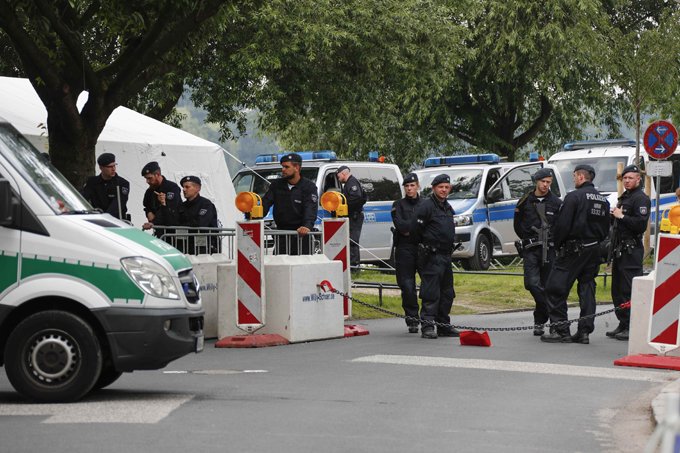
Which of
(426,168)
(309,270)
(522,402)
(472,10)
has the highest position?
(472,10)

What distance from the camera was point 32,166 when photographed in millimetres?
10094

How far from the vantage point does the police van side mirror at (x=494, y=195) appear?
2675 centimetres

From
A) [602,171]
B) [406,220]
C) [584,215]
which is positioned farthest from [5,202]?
[602,171]

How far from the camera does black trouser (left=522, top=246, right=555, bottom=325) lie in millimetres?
15914

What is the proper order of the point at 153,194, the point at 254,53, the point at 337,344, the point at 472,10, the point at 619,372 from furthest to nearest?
the point at 472,10 → the point at 254,53 → the point at 153,194 → the point at 337,344 → the point at 619,372

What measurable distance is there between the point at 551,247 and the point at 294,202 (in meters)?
3.05

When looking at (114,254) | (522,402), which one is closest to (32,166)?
(114,254)

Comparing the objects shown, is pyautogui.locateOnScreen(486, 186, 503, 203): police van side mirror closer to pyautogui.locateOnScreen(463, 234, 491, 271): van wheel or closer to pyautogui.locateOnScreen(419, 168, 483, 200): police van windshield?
pyautogui.locateOnScreen(419, 168, 483, 200): police van windshield

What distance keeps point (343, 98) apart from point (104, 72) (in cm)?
1292

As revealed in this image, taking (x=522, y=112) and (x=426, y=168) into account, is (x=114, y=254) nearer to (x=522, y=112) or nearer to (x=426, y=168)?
(x=426, y=168)

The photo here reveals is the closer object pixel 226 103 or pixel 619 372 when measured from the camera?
pixel 619 372

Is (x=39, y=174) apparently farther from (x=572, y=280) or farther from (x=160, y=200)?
(x=572, y=280)

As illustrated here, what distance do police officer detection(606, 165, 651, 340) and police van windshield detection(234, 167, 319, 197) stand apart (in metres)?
9.22

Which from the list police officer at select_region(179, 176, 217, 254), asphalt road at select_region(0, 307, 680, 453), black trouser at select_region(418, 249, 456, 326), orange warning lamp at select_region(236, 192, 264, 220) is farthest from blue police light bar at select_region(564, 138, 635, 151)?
orange warning lamp at select_region(236, 192, 264, 220)
